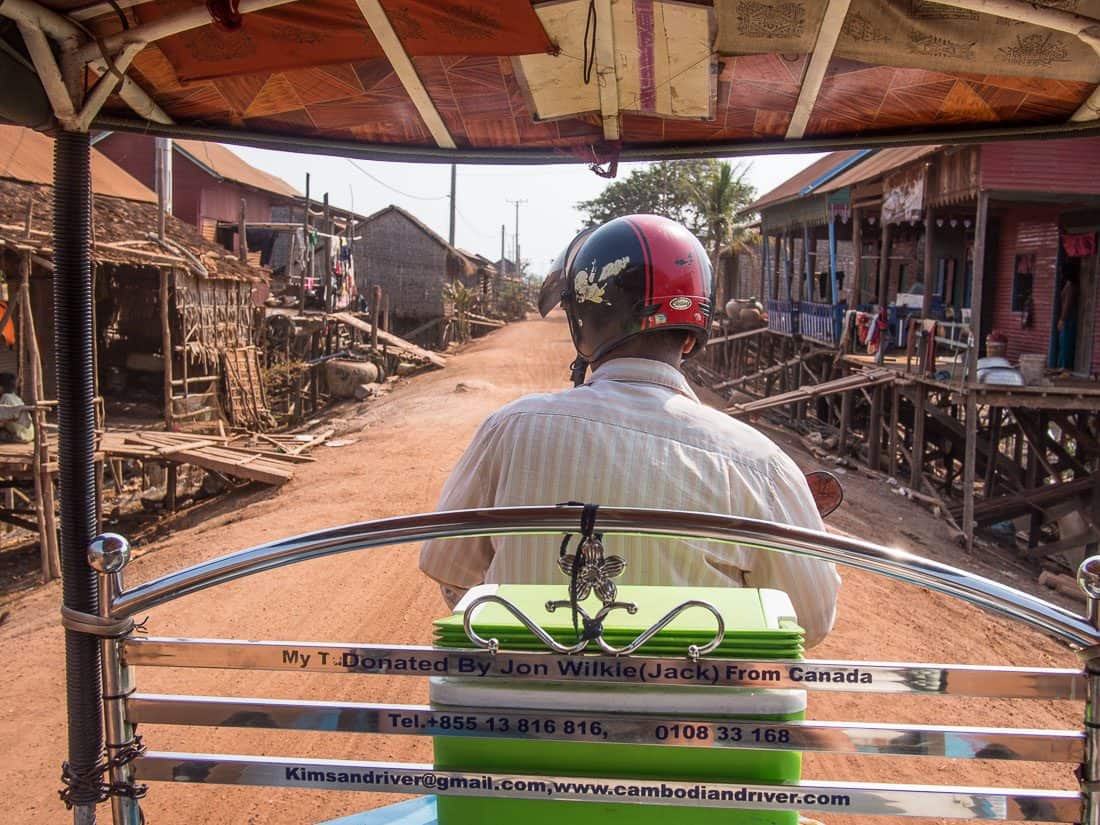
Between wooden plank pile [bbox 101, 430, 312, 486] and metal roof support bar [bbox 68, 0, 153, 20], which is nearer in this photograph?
metal roof support bar [bbox 68, 0, 153, 20]

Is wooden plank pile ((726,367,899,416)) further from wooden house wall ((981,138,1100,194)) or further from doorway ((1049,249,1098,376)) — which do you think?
wooden house wall ((981,138,1100,194))

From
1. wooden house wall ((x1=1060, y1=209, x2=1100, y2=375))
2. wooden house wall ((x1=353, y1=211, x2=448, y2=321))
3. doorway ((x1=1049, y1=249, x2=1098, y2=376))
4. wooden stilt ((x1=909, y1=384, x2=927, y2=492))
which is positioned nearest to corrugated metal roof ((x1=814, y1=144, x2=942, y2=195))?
wooden house wall ((x1=1060, y1=209, x2=1100, y2=375))

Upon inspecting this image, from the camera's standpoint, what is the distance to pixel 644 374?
2275 millimetres

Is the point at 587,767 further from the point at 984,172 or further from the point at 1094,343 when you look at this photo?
the point at 1094,343

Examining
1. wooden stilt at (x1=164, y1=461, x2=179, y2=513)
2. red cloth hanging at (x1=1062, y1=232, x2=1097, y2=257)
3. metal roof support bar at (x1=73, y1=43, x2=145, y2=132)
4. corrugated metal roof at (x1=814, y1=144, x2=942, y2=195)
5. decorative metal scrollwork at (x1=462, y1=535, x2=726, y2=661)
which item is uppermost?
corrugated metal roof at (x1=814, y1=144, x2=942, y2=195)

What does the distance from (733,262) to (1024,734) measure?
117ft

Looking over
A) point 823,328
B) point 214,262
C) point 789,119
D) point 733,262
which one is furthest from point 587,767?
point 733,262

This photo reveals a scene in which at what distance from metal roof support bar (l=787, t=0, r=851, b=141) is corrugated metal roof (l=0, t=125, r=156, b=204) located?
12.9 metres

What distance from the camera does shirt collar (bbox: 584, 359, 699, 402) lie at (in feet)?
7.44

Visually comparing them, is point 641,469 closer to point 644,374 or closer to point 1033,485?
point 644,374

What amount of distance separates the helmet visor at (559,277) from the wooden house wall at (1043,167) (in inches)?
431

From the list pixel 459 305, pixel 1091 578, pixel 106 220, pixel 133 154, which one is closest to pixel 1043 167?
pixel 1091 578

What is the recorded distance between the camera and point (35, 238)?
11.9 meters

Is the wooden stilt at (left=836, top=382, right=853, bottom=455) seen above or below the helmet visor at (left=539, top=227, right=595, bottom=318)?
below
